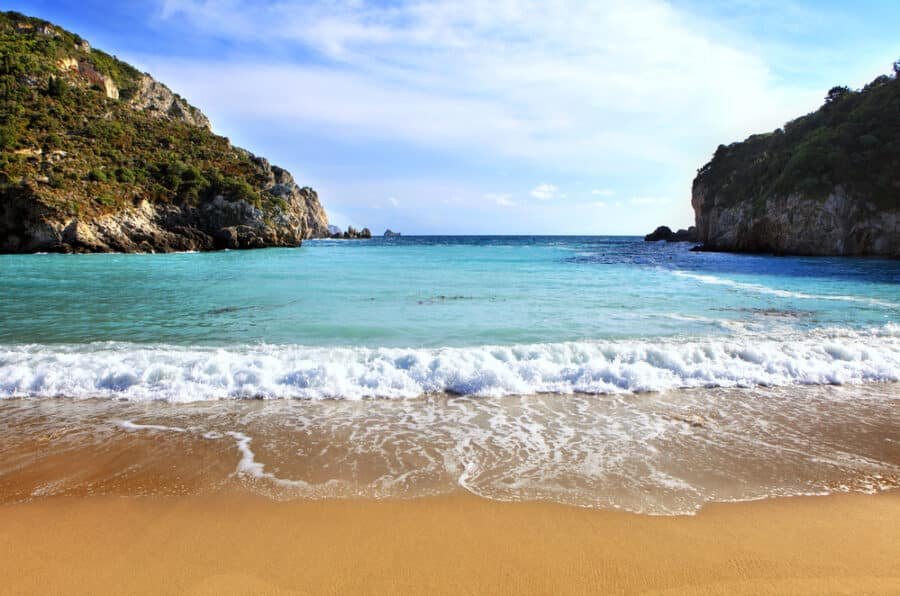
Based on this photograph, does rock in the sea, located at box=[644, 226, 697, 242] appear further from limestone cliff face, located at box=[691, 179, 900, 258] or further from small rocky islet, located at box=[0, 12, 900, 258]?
limestone cliff face, located at box=[691, 179, 900, 258]

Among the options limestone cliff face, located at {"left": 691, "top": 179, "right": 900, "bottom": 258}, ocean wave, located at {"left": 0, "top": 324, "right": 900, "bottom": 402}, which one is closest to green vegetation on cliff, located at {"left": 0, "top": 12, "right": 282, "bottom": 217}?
ocean wave, located at {"left": 0, "top": 324, "right": 900, "bottom": 402}

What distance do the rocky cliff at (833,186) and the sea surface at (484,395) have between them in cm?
3315

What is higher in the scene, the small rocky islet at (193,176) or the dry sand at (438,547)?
the small rocky islet at (193,176)

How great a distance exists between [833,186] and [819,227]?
359cm

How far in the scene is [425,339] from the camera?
Result: 956cm

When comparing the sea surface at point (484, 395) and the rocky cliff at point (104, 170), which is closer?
the sea surface at point (484, 395)

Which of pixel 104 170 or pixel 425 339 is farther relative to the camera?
pixel 104 170

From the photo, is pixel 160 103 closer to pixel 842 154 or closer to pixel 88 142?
pixel 88 142

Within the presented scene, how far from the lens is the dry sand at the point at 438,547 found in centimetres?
281

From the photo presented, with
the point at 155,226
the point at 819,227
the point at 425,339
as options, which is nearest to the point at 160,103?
the point at 155,226

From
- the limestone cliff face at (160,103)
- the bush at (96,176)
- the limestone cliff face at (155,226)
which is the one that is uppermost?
the limestone cliff face at (160,103)

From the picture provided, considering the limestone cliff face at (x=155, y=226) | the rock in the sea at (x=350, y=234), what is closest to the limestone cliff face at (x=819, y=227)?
the limestone cliff face at (x=155, y=226)

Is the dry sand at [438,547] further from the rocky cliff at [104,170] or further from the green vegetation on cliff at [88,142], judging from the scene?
the green vegetation on cliff at [88,142]

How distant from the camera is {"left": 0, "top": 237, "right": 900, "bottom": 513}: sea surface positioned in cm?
423
